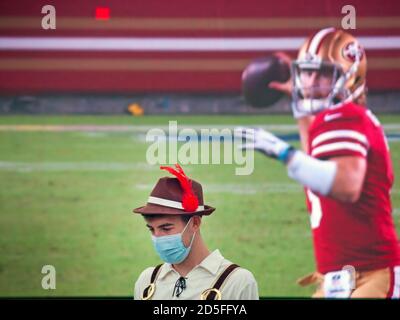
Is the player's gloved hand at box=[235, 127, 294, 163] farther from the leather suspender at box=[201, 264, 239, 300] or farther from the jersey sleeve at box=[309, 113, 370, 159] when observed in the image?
the leather suspender at box=[201, 264, 239, 300]

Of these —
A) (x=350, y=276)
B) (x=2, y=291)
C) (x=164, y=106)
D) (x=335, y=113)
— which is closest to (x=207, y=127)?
(x=164, y=106)

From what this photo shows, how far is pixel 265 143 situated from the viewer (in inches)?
178

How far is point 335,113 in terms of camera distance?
4.50 meters

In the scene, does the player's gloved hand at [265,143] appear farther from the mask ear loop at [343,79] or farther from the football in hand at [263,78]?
the mask ear loop at [343,79]

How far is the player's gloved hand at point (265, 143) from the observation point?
4484 millimetres

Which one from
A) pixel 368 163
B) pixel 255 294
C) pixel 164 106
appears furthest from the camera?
pixel 164 106

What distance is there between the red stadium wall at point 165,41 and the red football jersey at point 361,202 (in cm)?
19

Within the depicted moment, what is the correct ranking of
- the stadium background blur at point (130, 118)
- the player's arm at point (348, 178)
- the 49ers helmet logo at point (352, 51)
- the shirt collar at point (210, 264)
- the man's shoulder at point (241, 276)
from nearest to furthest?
the man's shoulder at point (241, 276)
the shirt collar at point (210, 264)
the player's arm at point (348, 178)
the 49ers helmet logo at point (352, 51)
the stadium background blur at point (130, 118)

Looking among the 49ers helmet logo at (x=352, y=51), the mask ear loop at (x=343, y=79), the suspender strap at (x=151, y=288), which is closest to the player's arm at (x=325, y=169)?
the mask ear loop at (x=343, y=79)

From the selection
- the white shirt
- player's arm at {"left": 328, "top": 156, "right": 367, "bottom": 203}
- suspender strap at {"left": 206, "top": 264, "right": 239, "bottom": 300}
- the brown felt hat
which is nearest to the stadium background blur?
player's arm at {"left": 328, "top": 156, "right": 367, "bottom": 203}

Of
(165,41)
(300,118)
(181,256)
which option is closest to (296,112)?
(300,118)

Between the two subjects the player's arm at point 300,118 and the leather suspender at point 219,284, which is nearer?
the leather suspender at point 219,284

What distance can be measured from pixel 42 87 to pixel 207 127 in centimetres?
73
